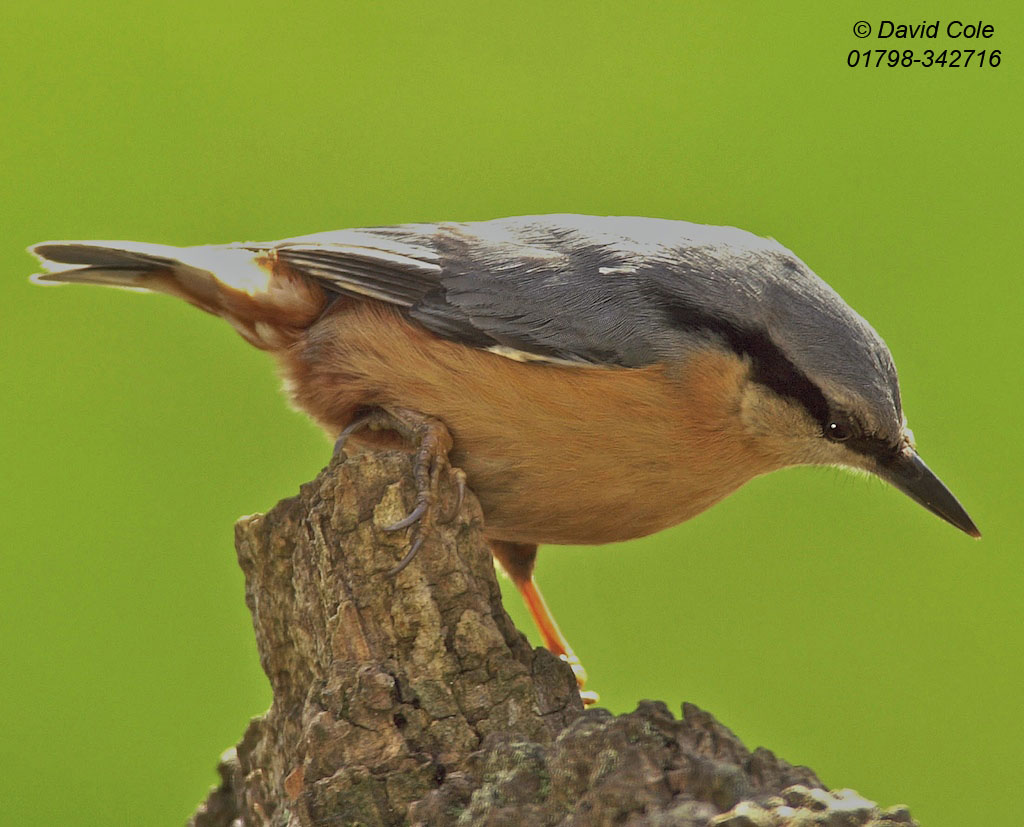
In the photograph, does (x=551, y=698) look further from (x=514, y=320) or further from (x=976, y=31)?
(x=976, y=31)

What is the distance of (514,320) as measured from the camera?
309 centimetres

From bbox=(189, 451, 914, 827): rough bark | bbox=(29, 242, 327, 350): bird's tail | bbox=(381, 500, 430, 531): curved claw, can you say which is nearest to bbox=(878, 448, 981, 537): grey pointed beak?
bbox=(189, 451, 914, 827): rough bark

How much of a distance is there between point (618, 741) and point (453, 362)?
1.15 metres

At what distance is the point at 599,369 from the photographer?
2990 millimetres

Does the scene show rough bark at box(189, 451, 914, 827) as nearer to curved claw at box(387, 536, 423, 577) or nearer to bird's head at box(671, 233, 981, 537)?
curved claw at box(387, 536, 423, 577)

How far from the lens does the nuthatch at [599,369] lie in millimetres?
3010

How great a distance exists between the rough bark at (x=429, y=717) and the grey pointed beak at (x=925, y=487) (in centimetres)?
110

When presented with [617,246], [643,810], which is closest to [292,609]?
[643,810]

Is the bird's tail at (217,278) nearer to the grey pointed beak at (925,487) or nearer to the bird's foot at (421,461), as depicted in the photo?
the bird's foot at (421,461)

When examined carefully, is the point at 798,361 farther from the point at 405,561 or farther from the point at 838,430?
the point at 405,561

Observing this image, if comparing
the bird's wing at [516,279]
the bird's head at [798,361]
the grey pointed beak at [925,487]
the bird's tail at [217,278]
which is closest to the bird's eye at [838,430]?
the bird's head at [798,361]

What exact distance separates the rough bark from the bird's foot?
2 cm

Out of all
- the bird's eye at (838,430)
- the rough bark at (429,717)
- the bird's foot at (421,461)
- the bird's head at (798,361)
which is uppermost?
the bird's head at (798,361)

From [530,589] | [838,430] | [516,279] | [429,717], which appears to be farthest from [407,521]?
[838,430]
